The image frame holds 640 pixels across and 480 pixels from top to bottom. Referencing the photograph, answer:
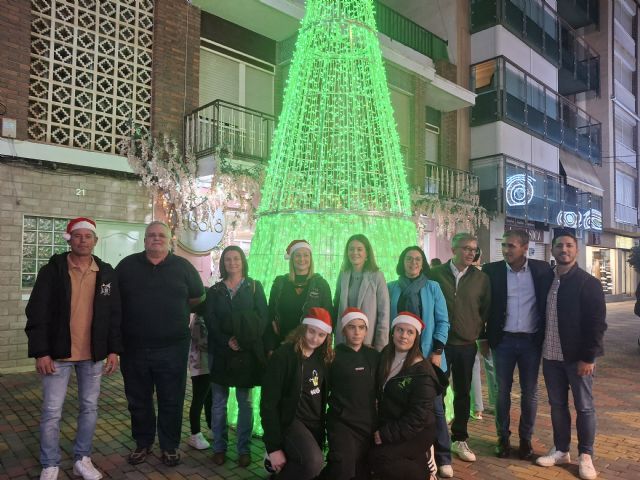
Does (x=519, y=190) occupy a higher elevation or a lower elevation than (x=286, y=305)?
higher

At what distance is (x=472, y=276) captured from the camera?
175 inches

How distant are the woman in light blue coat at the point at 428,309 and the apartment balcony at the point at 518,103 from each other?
42.9 ft

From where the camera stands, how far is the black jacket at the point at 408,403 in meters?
3.34

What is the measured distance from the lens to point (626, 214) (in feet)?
84.3

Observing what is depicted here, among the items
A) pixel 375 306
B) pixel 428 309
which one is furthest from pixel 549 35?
pixel 375 306

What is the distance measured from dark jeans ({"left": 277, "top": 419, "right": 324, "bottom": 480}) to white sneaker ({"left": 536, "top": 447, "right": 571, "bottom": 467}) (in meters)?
2.05

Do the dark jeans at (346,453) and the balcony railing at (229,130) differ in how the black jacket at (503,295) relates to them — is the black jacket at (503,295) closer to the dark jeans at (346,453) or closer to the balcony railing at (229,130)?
the dark jeans at (346,453)

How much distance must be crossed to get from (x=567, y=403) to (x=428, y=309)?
4.76ft

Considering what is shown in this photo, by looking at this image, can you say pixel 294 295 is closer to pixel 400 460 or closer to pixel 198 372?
pixel 198 372

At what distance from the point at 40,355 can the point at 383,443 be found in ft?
7.82

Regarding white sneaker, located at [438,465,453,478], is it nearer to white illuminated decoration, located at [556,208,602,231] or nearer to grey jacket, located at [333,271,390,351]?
grey jacket, located at [333,271,390,351]

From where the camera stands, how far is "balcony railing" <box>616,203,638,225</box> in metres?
24.7

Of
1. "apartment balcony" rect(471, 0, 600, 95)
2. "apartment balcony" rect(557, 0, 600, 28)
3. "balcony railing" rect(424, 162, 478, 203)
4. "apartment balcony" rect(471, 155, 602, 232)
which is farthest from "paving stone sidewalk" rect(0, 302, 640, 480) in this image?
"apartment balcony" rect(557, 0, 600, 28)

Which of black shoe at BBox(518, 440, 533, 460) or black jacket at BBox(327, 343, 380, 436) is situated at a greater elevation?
black jacket at BBox(327, 343, 380, 436)
